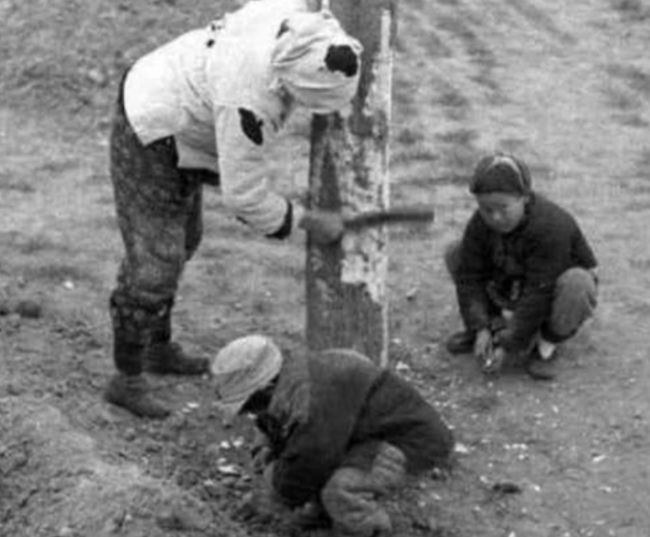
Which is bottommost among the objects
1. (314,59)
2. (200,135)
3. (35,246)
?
(35,246)

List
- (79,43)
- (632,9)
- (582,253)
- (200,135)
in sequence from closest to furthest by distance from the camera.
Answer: (200,135) < (582,253) < (79,43) < (632,9)

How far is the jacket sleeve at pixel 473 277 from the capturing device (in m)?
7.43

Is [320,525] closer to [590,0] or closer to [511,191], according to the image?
[511,191]

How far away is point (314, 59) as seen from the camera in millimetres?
5918

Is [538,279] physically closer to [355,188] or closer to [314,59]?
[355,188]

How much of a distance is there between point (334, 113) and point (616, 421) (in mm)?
1691

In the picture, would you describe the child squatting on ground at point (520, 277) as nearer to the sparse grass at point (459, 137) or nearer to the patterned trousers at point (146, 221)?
the patterned trousers at point (146, 221)

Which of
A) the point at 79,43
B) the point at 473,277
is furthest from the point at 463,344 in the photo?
the point at 79,43

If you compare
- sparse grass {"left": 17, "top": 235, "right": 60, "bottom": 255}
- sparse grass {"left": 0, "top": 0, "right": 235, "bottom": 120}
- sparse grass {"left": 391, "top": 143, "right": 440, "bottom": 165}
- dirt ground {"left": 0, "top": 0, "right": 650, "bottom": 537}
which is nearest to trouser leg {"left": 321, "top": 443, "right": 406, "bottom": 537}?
dirt ground {"left": 0, "top": 0, "right": 650, "bottom": 537}

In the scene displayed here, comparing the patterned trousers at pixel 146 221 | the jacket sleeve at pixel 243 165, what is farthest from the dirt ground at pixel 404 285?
the jacket sleeve at pixel 243 165

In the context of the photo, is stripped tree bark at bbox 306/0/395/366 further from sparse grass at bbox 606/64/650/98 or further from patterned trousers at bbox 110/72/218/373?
sparse grass at bbox 606/64/650/98

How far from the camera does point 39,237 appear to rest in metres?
8.95

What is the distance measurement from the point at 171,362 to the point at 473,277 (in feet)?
4.22

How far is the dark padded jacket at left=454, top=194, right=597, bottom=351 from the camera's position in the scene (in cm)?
727
